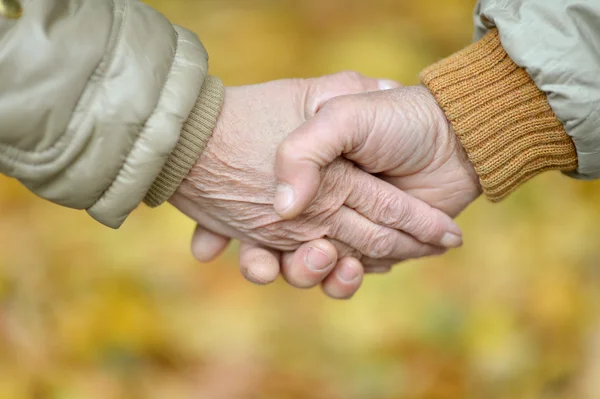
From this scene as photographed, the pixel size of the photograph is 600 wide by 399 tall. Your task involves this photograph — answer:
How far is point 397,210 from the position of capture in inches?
51.1

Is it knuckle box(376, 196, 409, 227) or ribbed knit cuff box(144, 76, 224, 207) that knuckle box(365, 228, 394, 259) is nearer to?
knuckle box(376, 196, 409, 227)

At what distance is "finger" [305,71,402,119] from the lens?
1.27 m

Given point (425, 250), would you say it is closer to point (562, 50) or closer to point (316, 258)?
point (316, 258)

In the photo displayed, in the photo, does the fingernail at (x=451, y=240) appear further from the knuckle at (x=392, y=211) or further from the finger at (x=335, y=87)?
the finger at (x=335, y=87)

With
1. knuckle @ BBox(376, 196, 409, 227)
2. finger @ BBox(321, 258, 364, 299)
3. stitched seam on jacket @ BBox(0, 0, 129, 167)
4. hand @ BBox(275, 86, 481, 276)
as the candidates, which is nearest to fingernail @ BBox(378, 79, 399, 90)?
hand @ BBox(275, 86, 481, 276)

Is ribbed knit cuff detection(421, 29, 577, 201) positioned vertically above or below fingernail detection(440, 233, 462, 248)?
above

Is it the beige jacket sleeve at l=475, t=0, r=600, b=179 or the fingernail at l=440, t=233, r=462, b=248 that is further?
the fingernail at l=440, t=233, r=462, b=248

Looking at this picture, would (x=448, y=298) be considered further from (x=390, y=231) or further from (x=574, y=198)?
(x=390, y=231)

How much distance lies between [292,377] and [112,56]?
1204 mm

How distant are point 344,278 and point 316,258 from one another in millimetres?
92

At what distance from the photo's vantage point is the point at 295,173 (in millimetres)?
1101

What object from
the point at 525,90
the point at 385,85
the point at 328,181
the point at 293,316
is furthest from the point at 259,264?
the point at 293,316

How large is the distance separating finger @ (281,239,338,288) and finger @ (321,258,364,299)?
0.03 m

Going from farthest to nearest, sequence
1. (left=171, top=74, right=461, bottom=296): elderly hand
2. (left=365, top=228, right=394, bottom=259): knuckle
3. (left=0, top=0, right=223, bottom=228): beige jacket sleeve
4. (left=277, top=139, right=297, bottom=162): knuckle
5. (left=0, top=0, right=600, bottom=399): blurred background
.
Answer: (left=0, top=0, right=600, bottom=399): blurred background, (left=365, top=228, right=394, bottom=259): knuckle, (left=171, top=74, right=461, bottom=296): elderly hand, (left=277, top=139, right=297, bottom=162): knuckle, (left=0, top=0, right=223, bottom=228): beige jacket sleeve
